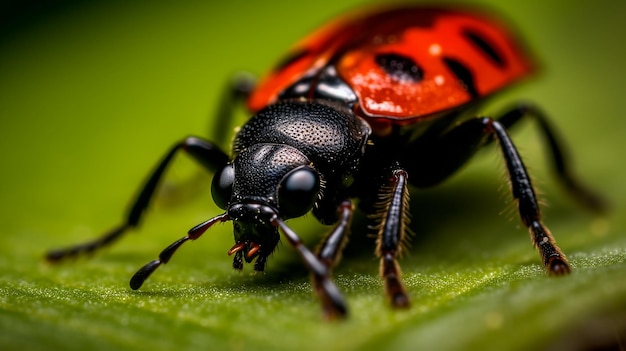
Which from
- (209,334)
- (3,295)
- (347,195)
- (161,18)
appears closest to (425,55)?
(347,195)

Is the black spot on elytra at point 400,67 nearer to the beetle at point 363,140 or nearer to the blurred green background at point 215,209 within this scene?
the beetle at point 363,140

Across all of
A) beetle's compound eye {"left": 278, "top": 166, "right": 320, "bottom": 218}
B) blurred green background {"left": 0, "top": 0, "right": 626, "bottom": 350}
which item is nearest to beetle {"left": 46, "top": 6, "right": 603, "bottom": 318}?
beetle's compound eye {"left": 278, "top": 166, "right": 320, "bottom": 218}

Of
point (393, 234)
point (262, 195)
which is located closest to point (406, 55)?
point (393, 234)

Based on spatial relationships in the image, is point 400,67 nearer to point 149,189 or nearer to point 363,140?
point 363,140

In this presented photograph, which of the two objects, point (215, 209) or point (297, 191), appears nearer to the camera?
point (297, 191)

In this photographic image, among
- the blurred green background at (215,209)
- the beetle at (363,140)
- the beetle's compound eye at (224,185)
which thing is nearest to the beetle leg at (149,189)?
the beetle at (363,140)
